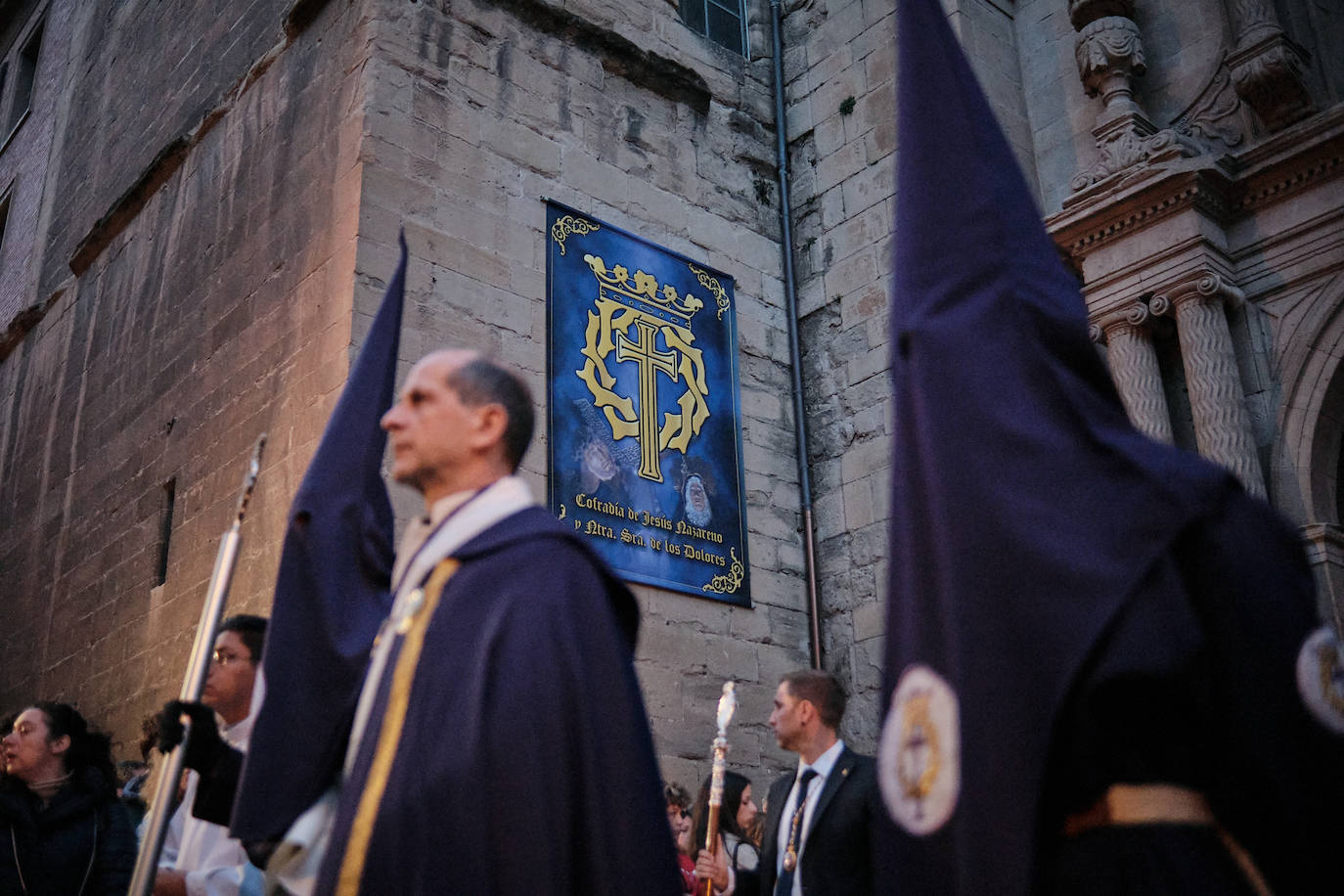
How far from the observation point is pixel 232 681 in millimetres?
3277

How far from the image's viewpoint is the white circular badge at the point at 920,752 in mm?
1387

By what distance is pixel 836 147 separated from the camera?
8.55m

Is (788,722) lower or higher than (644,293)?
lower

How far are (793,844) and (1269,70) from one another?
5142 millimetres

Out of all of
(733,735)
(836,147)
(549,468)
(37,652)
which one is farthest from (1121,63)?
(37,652)

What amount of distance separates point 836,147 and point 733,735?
439 cm

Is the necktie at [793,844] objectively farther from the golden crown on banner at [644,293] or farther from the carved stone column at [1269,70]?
the carved stone column at [1269,70]

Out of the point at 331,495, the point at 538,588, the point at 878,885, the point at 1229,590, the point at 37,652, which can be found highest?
the point at 37,652

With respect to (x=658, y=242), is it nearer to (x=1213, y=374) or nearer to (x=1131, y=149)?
(x=1131, y=149)

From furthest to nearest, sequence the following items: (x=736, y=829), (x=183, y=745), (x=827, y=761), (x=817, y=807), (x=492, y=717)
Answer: (x=736, y=829) → (x=827, y=761) → (x=817, y=807) → (x=183, y=745) → (x=492, y=717)

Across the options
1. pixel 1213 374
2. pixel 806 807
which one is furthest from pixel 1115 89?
pixel 806 807

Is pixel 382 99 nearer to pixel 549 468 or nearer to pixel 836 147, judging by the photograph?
pixel 549 468

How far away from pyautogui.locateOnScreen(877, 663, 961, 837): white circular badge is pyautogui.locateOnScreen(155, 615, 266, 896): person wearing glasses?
138cm

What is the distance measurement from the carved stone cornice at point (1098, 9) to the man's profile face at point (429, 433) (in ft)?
21.4
